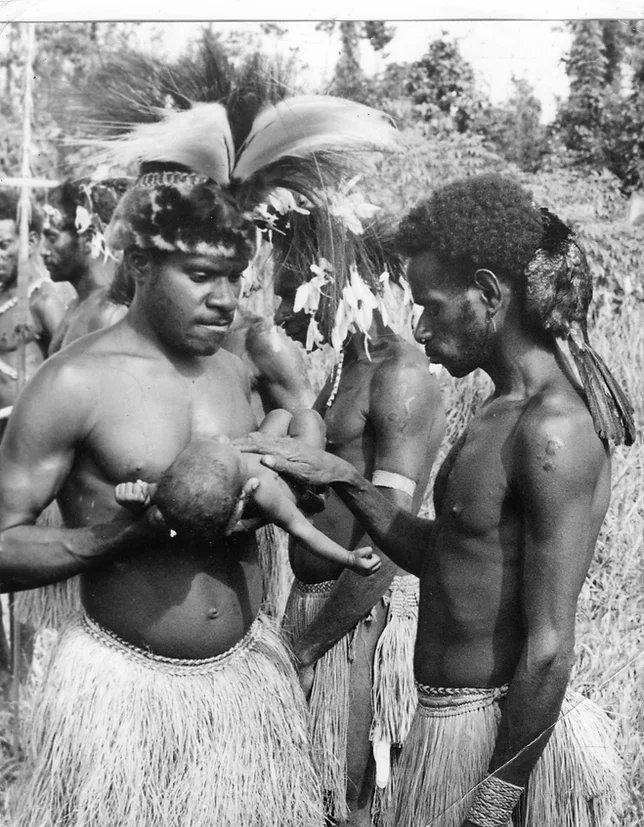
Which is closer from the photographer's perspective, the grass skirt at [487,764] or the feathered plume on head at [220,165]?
the grass skirt at [487,764]

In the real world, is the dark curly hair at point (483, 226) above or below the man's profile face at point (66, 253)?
above

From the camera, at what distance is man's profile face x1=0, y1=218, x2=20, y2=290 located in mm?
Answer: 5777

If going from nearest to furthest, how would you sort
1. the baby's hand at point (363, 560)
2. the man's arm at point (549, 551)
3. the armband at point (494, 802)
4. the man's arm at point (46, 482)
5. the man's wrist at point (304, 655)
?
the man's arm at point (549, 551) < the armband at point (494, 802) < the man's arm at point (46, 482) < the baby's hand at point (363, 560) < the man's wrist at point (304, 655)

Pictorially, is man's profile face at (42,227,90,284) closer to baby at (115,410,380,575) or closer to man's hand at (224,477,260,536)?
baby at (115,410,380,575)

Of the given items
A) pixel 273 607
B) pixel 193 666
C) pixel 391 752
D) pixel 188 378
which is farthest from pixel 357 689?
pixel 188 378

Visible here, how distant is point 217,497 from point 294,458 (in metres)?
0.38

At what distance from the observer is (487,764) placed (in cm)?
239

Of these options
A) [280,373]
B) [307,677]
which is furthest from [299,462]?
[280,373]

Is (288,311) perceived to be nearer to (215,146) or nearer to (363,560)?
(215,146)

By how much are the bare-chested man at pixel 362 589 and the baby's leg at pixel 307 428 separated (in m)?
0.49

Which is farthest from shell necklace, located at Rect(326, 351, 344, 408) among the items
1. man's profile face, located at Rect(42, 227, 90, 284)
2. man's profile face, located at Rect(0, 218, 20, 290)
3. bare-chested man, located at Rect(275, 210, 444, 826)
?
man's profile face, located at Rect(0, 218, 20, 290)

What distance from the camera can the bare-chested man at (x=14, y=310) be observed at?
18.9 feet

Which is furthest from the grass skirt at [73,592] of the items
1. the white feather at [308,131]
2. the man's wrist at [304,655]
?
the white feather at [308,131]

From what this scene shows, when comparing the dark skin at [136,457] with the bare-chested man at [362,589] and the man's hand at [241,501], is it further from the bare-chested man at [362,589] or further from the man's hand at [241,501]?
the bare-chested man at [362,589]
